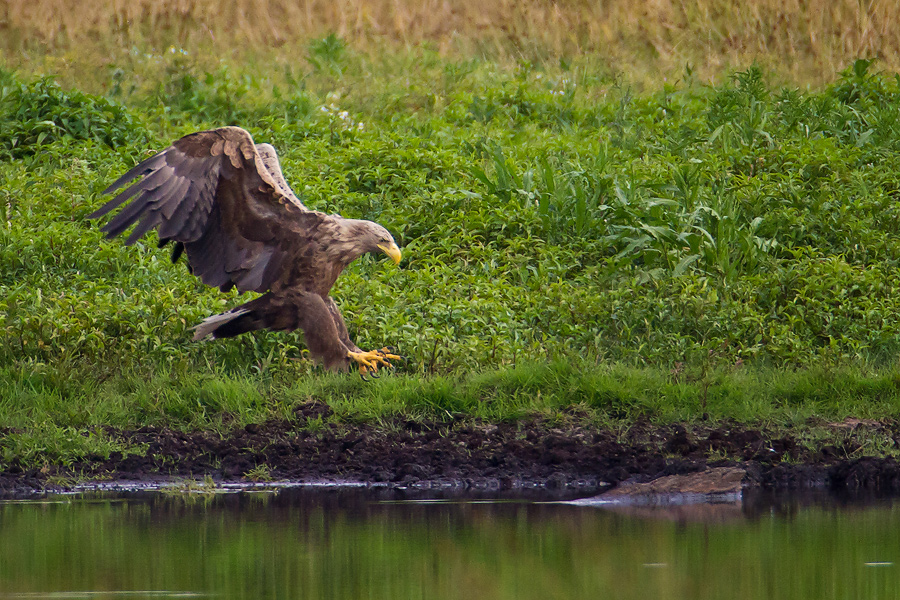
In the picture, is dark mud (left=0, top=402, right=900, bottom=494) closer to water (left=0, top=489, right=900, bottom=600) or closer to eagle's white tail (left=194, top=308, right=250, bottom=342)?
water (left=0, top=489, right=900, bottom=600)

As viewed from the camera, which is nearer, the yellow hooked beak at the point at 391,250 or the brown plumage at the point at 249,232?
the brown plumage at the point at 249,232

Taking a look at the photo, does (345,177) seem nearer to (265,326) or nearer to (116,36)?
(265,326)

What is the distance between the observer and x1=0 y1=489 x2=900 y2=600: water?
478 cm

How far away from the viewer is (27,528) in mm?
6059

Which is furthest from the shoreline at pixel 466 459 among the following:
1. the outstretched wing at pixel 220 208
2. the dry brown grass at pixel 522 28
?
the dry brown grass at pixel 522 28

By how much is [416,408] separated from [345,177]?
4156 millimetres

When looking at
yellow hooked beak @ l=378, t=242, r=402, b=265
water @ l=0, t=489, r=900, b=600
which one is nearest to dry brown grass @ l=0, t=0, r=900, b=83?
yellow hooked beak @ l=378, t=242, r=402, b=265

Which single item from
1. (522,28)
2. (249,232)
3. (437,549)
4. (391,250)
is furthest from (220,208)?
(522,28)

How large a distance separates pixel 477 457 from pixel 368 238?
1704mm

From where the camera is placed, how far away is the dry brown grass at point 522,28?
15797mm

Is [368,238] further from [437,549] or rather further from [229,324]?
[437,549]

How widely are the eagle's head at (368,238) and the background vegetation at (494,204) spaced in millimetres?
870

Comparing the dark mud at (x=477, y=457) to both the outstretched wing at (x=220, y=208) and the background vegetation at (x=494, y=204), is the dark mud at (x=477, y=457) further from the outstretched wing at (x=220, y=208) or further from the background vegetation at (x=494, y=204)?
the outstretched wing at (x=220, y=208)

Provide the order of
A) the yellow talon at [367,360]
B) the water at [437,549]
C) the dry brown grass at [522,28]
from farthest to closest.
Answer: the dry brown grass at [522,28] < the yellow talon at [367,360] < the water at [437,549]
